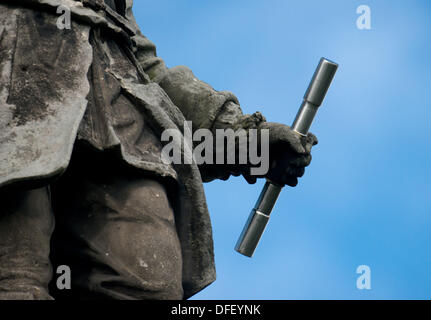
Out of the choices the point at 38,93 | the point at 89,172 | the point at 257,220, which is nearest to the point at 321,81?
the point at 257,220

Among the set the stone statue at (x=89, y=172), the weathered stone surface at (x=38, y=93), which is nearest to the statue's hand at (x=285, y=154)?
the stone statue at (x=89, y=172)

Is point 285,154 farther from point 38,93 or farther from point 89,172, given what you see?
point 38,93

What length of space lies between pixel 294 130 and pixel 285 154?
0.57 ft

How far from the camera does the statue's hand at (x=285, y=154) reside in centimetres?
672

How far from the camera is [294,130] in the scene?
6816mm

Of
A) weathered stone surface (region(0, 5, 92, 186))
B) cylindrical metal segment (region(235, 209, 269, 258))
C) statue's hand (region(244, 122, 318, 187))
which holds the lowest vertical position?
cylindrical metal segment (region(235, 209, 269, 258))

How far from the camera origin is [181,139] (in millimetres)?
5734

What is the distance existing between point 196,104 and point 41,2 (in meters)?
1.64

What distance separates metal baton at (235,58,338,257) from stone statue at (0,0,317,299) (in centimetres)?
80

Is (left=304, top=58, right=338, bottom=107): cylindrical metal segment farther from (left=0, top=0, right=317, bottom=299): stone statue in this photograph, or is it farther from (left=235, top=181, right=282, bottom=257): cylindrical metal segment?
(left=0, top=0, right=317, bottom=299): stone statue

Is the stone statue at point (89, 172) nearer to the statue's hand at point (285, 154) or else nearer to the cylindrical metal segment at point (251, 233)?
the cylindrical metal segment at point (251, 233)

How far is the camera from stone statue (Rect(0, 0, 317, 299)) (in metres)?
4.84

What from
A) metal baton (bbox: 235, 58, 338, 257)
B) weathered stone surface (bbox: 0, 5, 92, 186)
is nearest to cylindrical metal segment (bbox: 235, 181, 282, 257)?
metal baton (bbox: 235, 58, 338, 257)

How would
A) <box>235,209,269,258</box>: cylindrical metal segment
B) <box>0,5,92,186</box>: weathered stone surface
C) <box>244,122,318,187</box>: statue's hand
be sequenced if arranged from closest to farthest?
<box>0,5,92,186</box>: weathered stone surface
<box>235,209,269,258</box>: cylindrical metal segment
<box>244,122,318,187</box>: statue's hand
